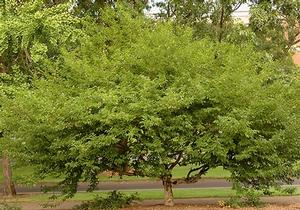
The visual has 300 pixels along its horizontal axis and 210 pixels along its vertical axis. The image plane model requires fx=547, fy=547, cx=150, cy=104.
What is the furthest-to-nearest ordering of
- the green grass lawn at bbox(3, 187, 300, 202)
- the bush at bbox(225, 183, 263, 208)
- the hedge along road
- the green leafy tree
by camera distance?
the hedge along road → the green grass lawn at bbox(3, 187, 300, 202) → the bush at bbox(225, 183, 263, 208) → the green leafy tree

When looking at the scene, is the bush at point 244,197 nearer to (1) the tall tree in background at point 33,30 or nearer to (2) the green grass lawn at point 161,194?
(2) the green grass lawn at point 161,194

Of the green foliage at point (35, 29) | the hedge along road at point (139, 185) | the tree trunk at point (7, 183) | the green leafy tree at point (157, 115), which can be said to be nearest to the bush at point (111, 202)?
the green leafy tree at point (157, 115)

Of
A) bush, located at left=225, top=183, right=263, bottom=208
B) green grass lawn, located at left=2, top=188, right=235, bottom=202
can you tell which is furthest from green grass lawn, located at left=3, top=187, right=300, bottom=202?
bush, located at left=225, top=183, right=263, bottom=208

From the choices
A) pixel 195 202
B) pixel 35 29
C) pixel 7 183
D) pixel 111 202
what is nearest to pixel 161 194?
pixel 195 202

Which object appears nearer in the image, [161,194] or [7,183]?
[161,194]

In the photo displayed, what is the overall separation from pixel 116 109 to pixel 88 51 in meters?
2.70

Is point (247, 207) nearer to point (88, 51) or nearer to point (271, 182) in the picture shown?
point (271, 182)

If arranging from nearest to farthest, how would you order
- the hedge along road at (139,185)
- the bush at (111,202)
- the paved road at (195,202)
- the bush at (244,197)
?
the bush at (244,197) → the bush at (111,202) → the paved road at (195,202) → the hedge along road at (139,185)

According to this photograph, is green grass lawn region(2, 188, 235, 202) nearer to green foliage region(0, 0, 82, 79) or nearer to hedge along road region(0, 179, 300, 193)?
hedge along road region(0, 179, 300, 193)

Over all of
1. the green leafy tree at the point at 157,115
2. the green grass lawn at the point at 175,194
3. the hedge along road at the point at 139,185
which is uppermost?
the green leafy tree at the point at 157,115

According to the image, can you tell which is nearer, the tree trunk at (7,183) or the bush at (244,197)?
the bush at (244,197)

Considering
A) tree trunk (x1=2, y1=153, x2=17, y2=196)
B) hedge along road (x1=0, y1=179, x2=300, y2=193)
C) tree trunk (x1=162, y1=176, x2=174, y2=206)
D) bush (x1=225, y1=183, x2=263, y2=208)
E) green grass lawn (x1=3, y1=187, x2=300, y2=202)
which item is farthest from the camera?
hedge along road (x1=0, y1=179, x2=300, y2=193)

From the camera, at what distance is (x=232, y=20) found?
23.8 metres

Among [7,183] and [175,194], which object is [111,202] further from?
[7,183]
